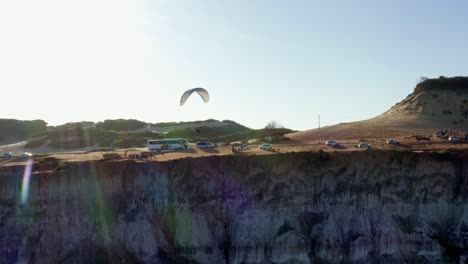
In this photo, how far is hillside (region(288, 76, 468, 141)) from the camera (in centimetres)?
6011

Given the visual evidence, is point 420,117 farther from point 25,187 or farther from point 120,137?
point 25,187

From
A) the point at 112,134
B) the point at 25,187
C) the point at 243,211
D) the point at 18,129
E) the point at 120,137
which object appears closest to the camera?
the point at 25,187

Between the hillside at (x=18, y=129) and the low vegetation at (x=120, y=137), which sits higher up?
the hillside at (x=18, y=129)

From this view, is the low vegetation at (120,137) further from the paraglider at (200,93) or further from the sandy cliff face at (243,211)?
the sandy cliff face at (243,211)

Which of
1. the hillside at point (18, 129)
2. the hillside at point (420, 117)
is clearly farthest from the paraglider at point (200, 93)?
the hillside at point (18, 129)

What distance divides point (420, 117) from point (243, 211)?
41.2 metres

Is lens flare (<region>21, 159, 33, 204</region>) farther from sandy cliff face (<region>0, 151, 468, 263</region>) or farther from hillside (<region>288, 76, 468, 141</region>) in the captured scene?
hillside (<region>288, 76, 468, 141</region>)

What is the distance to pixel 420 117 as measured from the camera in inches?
2726

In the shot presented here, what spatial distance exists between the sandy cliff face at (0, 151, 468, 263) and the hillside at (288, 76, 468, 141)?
67.8 feet

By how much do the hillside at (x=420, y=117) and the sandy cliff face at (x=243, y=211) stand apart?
67.8ft

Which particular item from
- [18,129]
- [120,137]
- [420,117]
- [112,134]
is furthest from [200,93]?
[18,129]

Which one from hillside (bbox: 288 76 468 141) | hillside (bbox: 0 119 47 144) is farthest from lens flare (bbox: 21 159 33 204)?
hillside (bbox: 0 119 47 144)

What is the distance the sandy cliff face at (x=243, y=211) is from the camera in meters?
33.8

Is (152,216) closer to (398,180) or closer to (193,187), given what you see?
(193,187)
